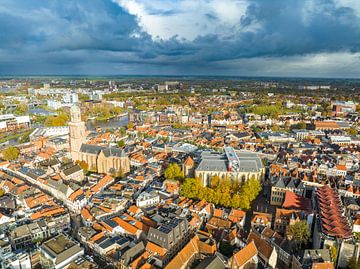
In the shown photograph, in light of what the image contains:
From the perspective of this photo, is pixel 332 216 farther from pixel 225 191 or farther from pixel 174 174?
pixel 174 174

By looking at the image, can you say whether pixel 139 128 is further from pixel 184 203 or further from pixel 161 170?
pixel 184 203

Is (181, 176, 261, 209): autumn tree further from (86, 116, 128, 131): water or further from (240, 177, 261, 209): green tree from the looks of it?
(86, 116, 128, 131): water

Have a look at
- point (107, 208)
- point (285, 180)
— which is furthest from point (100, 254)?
point (285, 180)

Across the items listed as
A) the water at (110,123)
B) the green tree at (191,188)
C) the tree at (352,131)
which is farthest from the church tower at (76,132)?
the tree at (352,131)

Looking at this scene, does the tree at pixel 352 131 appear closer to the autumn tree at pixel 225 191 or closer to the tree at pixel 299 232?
the autumn tree at pixel 225 191

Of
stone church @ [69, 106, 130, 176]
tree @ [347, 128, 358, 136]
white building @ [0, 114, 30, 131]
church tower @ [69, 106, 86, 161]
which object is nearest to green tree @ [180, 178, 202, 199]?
stone church @ [69, 106, 130, 176]

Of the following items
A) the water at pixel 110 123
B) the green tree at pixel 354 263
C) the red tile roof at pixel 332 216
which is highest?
the red tile roof at pixel 332 216

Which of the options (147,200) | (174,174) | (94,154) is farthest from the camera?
(94,154)

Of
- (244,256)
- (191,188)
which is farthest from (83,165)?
(244,256)
